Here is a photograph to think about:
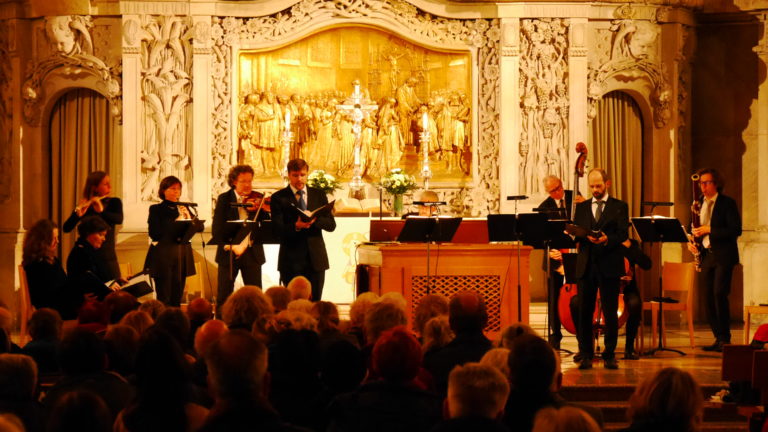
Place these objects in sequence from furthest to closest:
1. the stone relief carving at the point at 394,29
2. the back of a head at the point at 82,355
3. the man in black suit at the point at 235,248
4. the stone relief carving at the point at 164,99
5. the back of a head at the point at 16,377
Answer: the stone relief carving at the point at 394,29, the stone relief carving at the point at 164,99, the man in black suit at the point at 235,248, the back of a head at the point at 82,355, the back of a head at the point at 16,377

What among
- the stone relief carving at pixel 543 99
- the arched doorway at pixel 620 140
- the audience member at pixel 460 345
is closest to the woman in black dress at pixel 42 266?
the audience member at pixel 460 345

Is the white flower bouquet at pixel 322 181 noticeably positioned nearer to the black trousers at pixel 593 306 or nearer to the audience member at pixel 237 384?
the black trousers at pixel 593 306

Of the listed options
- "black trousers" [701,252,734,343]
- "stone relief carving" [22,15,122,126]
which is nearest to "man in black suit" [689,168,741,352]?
"black trousers" [701,252,734,343]

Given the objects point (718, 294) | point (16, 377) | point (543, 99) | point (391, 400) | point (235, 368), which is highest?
point (543, 99)

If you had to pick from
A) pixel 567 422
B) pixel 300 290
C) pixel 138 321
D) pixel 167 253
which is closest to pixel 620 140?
pixel 167 253

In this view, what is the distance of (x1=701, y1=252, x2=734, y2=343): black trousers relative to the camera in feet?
35.0

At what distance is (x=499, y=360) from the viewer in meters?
4.92

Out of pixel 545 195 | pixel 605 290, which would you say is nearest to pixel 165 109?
pixel 545 195

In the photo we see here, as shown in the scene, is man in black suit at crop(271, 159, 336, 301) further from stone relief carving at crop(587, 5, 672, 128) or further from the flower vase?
stone relief carving at crop(587, 5, 672, 128)

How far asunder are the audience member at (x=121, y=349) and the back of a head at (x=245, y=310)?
0.91 meters

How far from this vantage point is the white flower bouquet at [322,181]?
13125 millimetres

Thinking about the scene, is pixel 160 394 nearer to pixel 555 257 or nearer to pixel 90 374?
pixel 90 374

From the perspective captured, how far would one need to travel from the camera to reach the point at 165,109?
1357 centimetres

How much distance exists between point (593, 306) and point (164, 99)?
6463 millimetres
